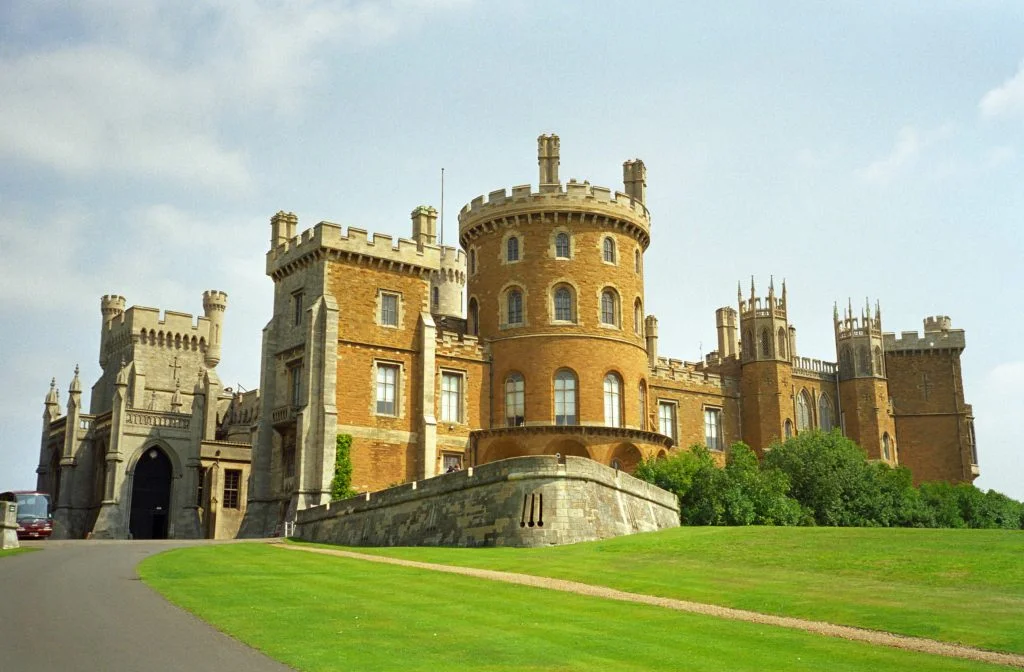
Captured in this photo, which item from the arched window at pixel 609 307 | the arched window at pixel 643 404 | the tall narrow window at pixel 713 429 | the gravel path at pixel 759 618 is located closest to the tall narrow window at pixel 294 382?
the arched window at pixel 609 307

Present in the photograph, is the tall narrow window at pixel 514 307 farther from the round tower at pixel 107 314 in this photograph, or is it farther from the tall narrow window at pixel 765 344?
the round tower at pixel 107 314

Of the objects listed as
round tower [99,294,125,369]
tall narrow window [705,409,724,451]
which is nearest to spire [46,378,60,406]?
round tower [99,294,125,369]

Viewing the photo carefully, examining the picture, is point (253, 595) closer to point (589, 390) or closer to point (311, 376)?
point (311, 376)

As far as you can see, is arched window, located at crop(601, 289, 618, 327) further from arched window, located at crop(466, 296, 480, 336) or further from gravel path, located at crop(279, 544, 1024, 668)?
gravel path, located at crop(279, 544, 1024, 668)

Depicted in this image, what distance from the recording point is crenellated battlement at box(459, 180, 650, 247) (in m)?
44.9

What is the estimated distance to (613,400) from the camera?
44625mm

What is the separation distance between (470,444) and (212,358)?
28830mm

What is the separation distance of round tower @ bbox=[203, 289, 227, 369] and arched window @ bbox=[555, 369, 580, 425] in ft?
101

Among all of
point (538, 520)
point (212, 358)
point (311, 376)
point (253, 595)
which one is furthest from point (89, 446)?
Result: point (253, 595)

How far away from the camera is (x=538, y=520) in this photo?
29906 millimetres

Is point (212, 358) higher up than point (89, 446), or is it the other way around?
point (212, 358)

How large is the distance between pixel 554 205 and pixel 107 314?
37950mm

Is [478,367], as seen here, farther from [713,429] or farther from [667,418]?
[713,429]

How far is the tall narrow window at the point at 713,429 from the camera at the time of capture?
53.0 metres
